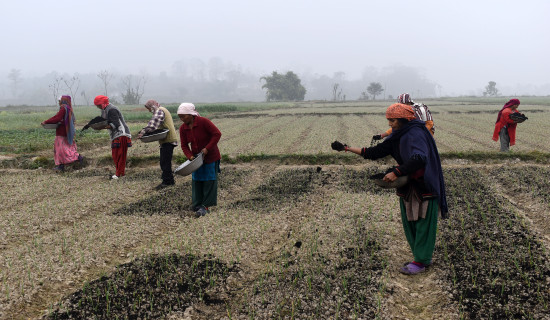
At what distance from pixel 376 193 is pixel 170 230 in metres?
4.30

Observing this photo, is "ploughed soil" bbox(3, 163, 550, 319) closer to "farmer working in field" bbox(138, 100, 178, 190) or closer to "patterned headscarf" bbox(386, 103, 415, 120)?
"farmer working in field" bbox(138, 100, 178, 190)

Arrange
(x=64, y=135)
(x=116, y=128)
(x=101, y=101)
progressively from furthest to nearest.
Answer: (x=64, y=135) → (x=116, y=128) → (x=101, y=101)

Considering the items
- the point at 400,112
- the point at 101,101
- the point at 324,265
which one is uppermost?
the point at 101,101

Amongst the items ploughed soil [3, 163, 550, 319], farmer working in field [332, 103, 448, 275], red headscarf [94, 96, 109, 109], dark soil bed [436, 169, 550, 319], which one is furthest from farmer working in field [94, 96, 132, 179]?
dark soil bed [436, 169, 550, 319]

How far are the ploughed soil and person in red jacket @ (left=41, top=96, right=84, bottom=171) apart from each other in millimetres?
4173

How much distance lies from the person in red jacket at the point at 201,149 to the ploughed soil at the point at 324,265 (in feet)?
1.13

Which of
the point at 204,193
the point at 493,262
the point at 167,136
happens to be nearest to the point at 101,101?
the point at 167,136

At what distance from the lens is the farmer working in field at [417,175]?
3932 millimetres

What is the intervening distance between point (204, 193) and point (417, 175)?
4.06 meters

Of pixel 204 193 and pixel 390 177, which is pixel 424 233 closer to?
pixel 390 177

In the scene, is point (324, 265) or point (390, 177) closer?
point (390, 177)

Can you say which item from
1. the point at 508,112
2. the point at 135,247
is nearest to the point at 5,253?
the point at 135,247

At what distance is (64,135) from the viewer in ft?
33.1

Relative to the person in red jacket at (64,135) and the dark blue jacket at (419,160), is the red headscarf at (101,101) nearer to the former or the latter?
the person in red jacket at (64,135)
